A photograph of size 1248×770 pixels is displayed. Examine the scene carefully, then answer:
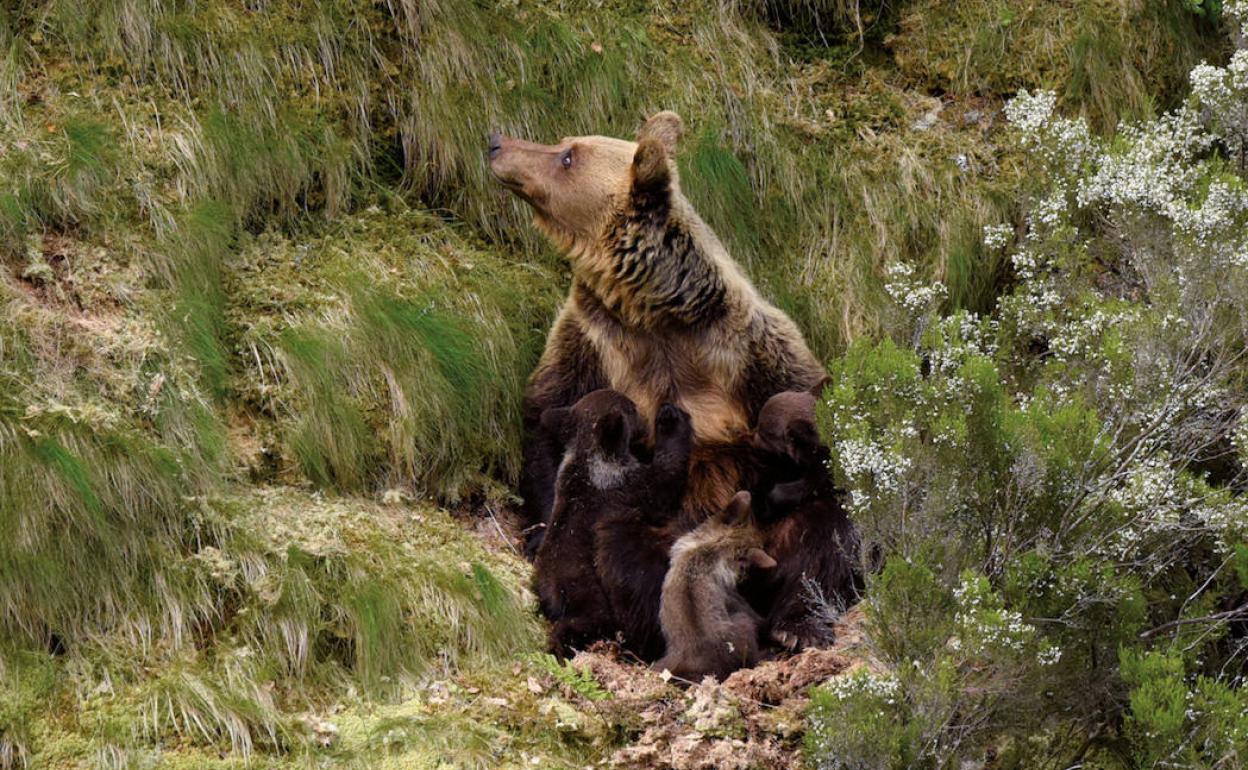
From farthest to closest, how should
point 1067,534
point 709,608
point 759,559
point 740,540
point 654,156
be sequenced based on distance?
point 654,156
point 740,540
point 759,559
point 709,608
point 1067,534

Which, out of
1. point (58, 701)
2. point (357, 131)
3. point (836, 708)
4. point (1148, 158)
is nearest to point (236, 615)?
point (58, 701)

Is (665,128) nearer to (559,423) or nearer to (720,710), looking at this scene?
(559,423)

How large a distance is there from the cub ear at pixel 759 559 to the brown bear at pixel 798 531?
112 millimetres

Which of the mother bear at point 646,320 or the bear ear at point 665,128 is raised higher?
the bear ear at point 665,128

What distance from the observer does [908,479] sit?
19.5 ft

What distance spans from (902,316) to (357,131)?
3532mm

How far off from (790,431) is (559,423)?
4.18ft

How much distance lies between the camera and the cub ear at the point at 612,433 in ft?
25.2

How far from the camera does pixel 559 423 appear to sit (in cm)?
801

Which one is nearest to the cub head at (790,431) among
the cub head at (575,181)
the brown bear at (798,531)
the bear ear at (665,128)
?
the brown bear at (798,531)

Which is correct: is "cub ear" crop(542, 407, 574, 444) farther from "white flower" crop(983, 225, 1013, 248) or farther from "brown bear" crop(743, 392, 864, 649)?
"white flower" crop(983, 225, 1013, 248)

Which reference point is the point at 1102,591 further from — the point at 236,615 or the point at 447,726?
the point at 236,615

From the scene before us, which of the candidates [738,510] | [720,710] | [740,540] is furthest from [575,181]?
[720,710]

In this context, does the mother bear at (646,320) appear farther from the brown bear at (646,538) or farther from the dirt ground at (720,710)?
the dirt ground at (720,710)
